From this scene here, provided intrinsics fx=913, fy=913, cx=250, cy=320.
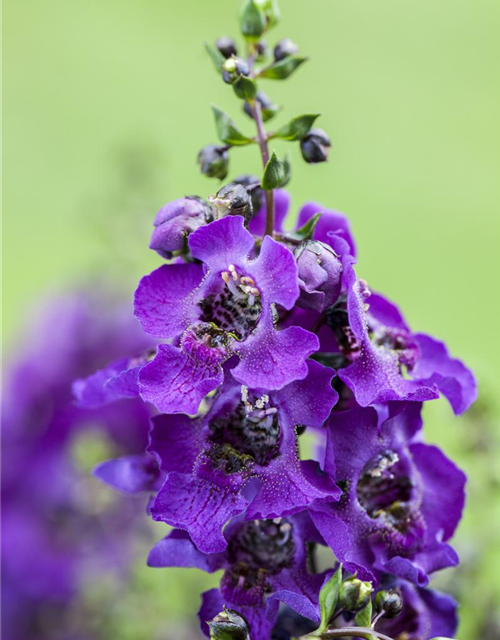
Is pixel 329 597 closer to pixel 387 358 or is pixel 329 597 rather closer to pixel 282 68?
pixel 387 358

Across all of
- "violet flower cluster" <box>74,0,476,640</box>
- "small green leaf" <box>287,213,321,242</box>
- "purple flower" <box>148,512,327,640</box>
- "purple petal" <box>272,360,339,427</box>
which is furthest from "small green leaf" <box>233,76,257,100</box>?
"purple flower" <box>148,512,327,640</box>

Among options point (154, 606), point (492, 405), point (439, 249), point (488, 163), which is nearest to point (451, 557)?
point (492, 405)

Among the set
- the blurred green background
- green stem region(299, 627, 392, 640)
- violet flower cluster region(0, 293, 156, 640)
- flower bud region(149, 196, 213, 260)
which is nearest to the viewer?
green stem region(299, 627, 392, 640)

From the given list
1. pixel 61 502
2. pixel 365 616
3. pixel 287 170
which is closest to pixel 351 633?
pixel 365 616

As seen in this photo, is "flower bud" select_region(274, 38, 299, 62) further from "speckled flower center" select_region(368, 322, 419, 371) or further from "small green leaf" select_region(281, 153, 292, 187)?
"speckled flower center" select_region(368, 322, 419, 371)

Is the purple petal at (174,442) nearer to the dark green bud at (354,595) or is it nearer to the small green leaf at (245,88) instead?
the dark green bud at (354,595)

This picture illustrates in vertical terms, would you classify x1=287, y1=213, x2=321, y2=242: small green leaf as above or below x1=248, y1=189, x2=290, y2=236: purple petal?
above
